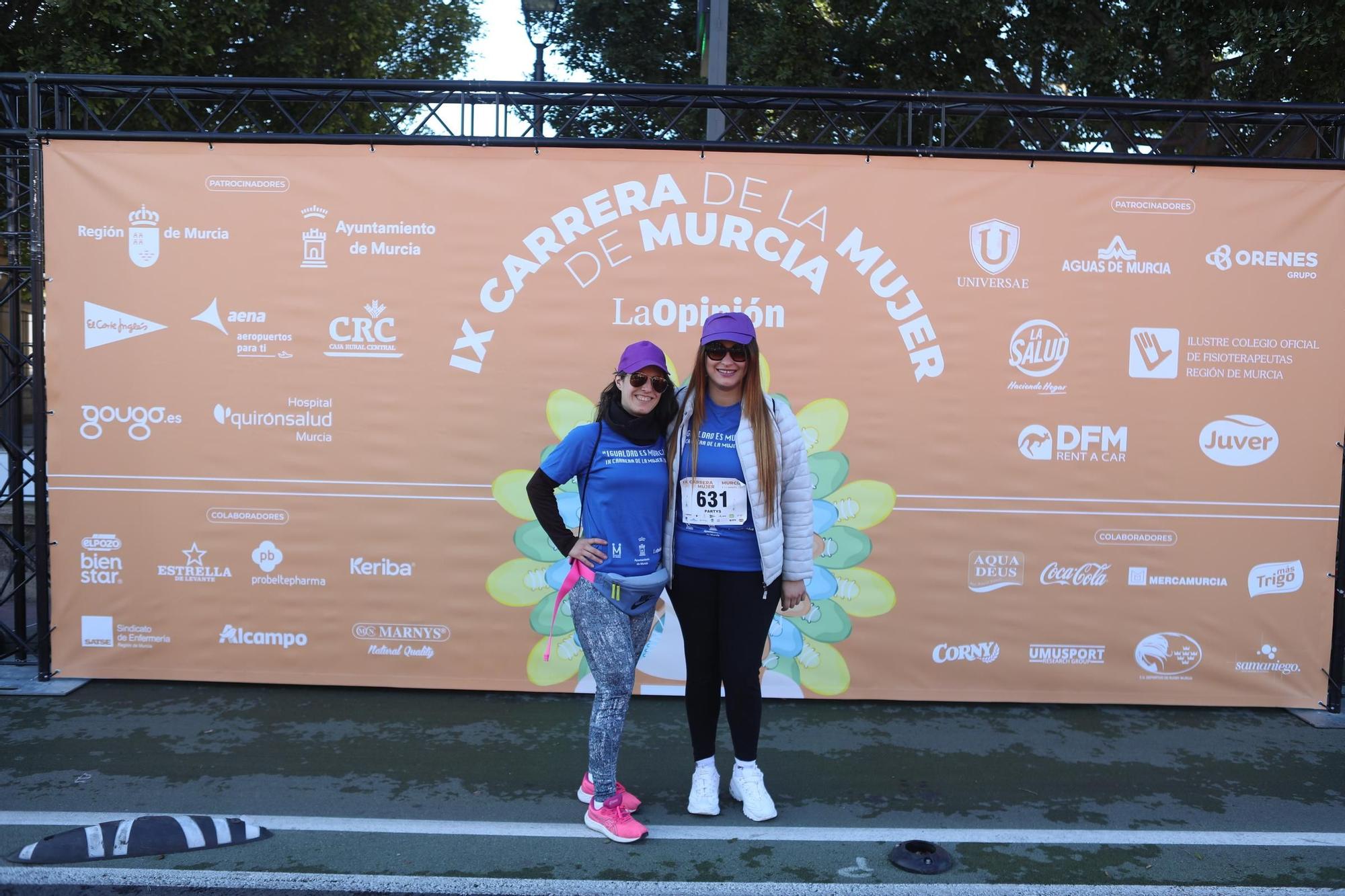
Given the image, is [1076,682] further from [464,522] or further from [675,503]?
[464,522]

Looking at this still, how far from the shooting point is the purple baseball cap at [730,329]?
323 cm

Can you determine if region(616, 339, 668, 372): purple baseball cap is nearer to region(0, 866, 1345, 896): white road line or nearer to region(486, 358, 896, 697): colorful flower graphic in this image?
region(486, 358, 896, 697): colorful flower graphic

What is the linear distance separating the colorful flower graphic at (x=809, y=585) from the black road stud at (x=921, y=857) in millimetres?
1451

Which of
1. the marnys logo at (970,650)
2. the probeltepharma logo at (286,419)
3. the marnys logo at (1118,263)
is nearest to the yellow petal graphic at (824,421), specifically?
the marnys logo at (970,650)

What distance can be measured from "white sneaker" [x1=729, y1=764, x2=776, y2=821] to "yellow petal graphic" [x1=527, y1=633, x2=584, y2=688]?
A: 1.44m

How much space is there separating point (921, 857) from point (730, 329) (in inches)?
72.6

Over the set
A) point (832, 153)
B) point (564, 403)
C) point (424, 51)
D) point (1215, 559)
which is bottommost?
point (1215, 559)

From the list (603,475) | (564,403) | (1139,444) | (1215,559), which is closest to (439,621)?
(564,403)

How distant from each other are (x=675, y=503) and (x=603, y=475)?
0.92 feet

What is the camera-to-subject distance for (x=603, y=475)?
3.23m

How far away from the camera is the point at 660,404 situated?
10.9 feet

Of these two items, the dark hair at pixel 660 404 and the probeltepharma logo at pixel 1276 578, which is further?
the probeltepharma logo at pixel 1276 578

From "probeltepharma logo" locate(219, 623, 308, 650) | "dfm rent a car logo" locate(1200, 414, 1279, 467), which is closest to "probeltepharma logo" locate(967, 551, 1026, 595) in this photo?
"dfm rent a car logo" locate(1200, 414, 1279, 467)

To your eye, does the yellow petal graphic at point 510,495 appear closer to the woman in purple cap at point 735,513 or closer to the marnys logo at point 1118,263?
the woman in purple cap at point 735,513
